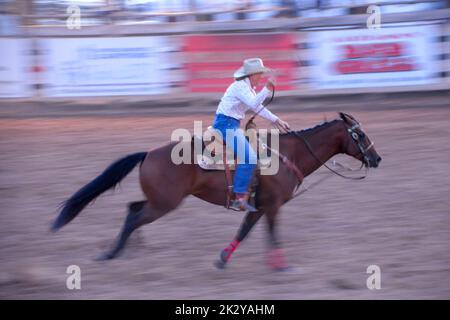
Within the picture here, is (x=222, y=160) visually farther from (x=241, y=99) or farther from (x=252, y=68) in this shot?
(x=252, y=68)

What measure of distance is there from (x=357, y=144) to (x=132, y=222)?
2353 millimetres

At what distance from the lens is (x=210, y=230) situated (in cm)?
827

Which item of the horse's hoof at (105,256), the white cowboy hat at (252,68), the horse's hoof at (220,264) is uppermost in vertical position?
the white cowboy hat at (252,68)

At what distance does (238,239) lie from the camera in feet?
23.3

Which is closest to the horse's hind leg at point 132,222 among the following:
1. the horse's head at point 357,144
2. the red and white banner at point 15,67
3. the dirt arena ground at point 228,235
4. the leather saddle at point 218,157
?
the dirt arena ground at point 228,235

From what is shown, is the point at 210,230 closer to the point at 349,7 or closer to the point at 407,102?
the point at 407,102

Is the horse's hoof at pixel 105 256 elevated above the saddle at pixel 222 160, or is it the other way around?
the saddle at pixel 222 160

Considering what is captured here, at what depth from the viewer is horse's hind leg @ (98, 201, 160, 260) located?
6.99 m

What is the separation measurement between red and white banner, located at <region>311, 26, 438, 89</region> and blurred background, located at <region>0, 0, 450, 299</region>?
0.03 metres

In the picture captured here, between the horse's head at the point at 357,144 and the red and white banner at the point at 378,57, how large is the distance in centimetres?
732

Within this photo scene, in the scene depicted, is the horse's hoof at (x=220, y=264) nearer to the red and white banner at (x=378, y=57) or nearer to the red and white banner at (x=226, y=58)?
the red and white banner at (x=226, y=58)

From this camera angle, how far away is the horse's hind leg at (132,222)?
22.9ft

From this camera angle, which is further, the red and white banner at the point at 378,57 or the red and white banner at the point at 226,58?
the red and white banner at the point at 226,58
